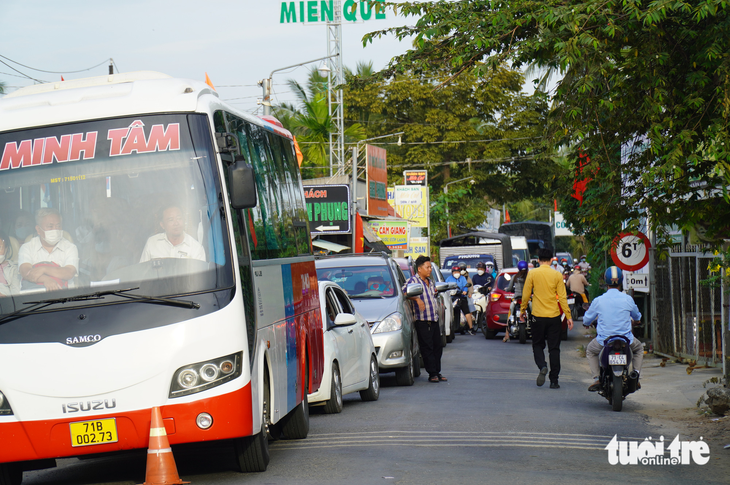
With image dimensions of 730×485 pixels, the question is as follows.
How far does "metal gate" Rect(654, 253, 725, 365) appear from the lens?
15773 mm

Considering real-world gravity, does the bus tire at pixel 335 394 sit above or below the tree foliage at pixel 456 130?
below

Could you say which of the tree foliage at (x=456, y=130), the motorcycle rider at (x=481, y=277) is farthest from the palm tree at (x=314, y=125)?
the motorcycle rider at (x=481, y=277)

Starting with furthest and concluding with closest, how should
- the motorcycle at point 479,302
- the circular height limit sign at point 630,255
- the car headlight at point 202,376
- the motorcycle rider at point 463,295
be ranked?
the motorcycle at point 479,302 < the motorcycle rider at point 463,295 < the circular height limit sign at point 630,255 < the car headlight at point 202,376

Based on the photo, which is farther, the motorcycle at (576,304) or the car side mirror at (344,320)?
the motorcycle at (576,304)

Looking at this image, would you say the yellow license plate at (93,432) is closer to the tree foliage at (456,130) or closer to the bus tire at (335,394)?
the bus tire at (335,394)

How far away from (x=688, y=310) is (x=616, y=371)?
19.6 feet

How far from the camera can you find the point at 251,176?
703 cm

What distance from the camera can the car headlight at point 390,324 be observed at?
46.1 ft

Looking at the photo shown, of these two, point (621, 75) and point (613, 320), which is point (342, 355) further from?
point (621, 75)

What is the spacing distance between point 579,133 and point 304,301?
10.2ft

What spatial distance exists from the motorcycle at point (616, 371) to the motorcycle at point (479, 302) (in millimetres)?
15893

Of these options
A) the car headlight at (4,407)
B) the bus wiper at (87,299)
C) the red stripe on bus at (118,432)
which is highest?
the bus wiper at (87,299)

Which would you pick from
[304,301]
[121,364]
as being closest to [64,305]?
[121,364]

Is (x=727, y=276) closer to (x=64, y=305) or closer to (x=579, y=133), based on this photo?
(x=579, y=133)
